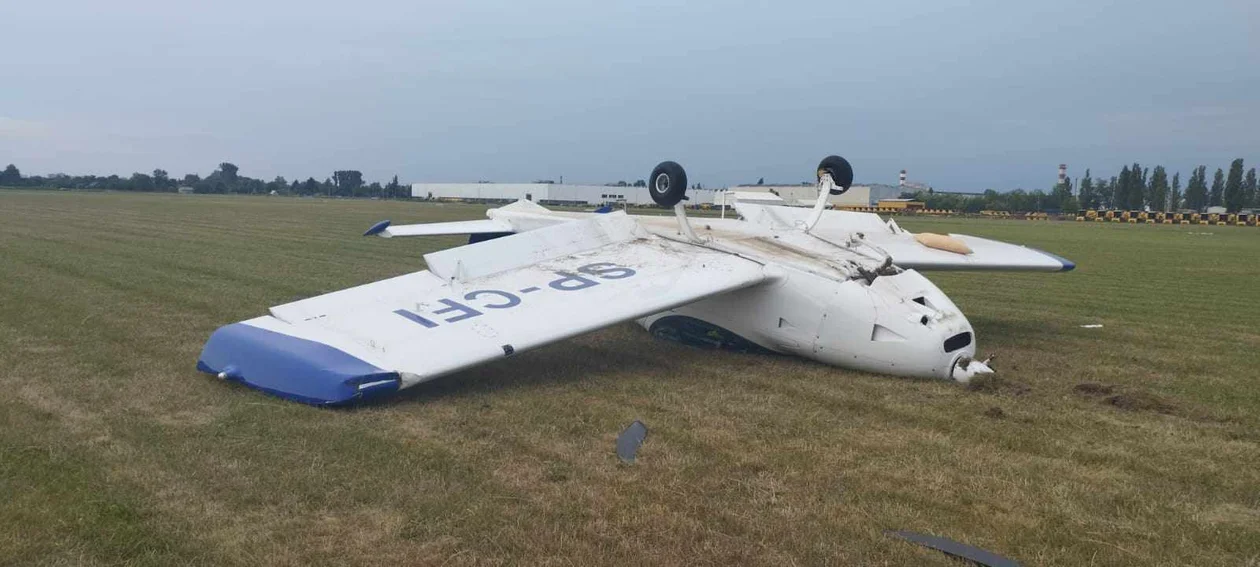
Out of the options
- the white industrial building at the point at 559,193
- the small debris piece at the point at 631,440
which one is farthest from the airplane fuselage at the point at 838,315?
the white industrial building at the point at 559,193

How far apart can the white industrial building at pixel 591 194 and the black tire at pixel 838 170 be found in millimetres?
1821

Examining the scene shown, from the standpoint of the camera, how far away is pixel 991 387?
7863 millimetres

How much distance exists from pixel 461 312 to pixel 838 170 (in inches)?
251

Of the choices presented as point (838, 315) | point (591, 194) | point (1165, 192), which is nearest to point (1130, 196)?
point (1165, 192)

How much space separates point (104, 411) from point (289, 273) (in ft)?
33.7

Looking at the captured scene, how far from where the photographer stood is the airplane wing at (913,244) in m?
11.2

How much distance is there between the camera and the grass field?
4414 millimetres

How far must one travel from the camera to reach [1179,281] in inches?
789

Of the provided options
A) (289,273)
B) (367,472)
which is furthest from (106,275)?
(367,472)

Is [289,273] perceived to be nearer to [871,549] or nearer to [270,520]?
[270,520]

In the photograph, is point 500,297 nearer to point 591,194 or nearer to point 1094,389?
point 1094,389

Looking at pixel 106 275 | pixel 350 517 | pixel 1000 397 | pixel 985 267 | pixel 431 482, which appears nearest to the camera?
pixel 350 517

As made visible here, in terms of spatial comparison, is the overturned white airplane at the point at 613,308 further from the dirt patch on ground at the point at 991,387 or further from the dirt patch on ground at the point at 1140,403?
the dirt patch on ground at the point at 1140,403

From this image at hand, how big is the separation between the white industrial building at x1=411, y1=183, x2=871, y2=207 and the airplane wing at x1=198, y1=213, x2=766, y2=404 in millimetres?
4556
